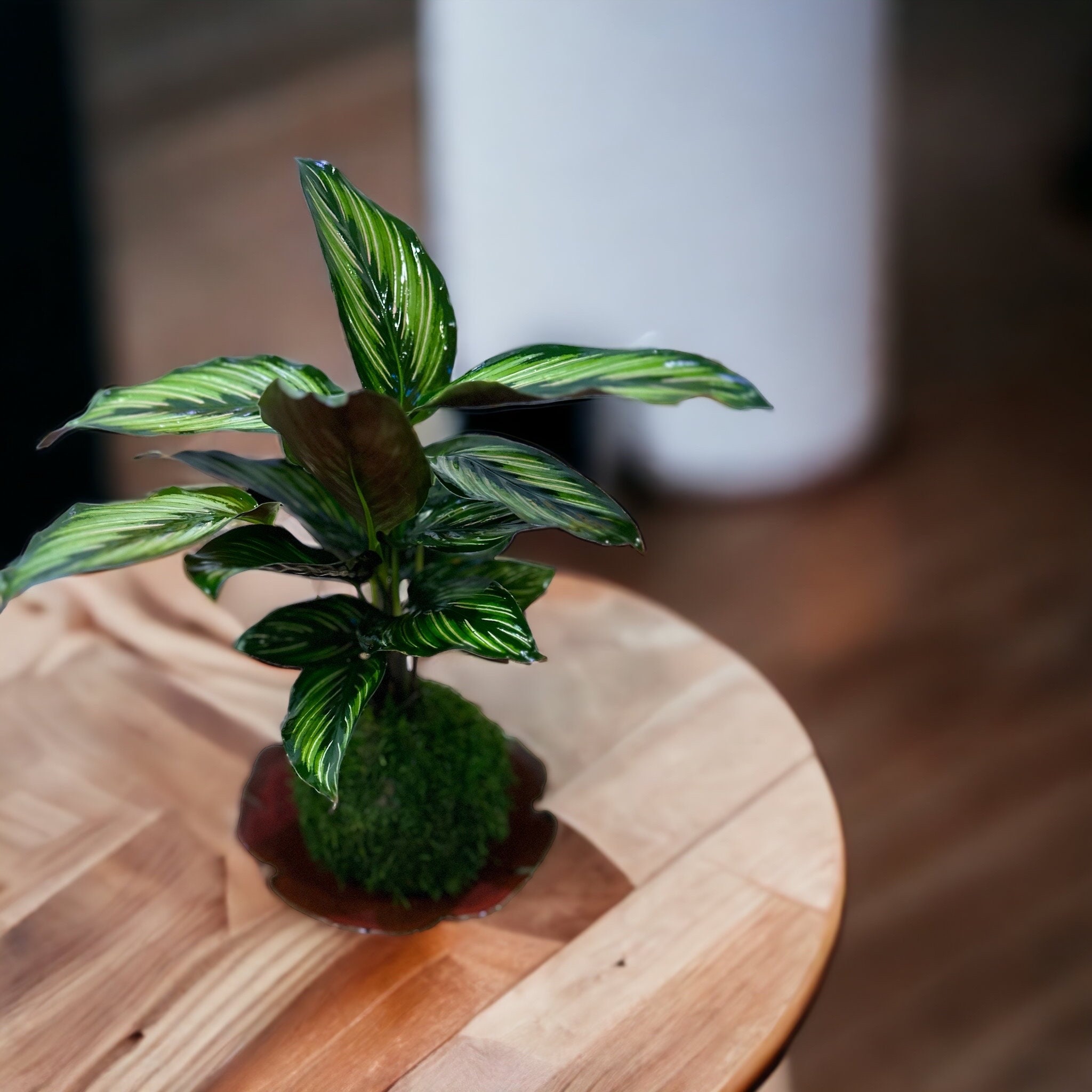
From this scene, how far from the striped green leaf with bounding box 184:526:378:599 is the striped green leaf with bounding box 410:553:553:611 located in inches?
1.3

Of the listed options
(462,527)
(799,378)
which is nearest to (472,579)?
(462,527)

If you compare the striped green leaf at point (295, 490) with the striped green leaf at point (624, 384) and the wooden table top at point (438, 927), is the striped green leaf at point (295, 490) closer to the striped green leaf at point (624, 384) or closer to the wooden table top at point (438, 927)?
the striped green leaf at point (624, 384)

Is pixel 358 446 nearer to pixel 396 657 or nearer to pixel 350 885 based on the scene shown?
pixel 396 657

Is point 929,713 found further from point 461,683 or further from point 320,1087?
point 320,1087

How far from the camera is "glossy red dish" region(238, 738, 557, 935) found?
28.5 inches

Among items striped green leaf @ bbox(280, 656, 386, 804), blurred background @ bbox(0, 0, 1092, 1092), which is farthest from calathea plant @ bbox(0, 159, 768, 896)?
blurred background @ bbox(0, 0, 1092, 1092)

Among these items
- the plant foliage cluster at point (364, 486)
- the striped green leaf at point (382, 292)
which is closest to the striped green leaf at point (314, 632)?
the plant foliage cluster at point (364, 486)

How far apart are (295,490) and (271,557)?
0.03 metres

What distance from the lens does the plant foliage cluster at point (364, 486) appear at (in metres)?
0.56

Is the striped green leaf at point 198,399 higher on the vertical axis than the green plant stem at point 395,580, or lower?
higher

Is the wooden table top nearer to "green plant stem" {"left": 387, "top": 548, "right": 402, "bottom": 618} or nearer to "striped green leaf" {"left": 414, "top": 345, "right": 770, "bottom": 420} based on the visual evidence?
"green plant stem" {"left": 387, "top": 548, "right": 402, "bottom": 618}

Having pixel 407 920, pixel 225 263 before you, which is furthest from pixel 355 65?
pixel 407 920

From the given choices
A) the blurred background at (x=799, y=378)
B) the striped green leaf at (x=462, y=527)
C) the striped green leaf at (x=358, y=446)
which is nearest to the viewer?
the striped green leaf at (x=358, y=446)

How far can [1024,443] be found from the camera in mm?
1998
